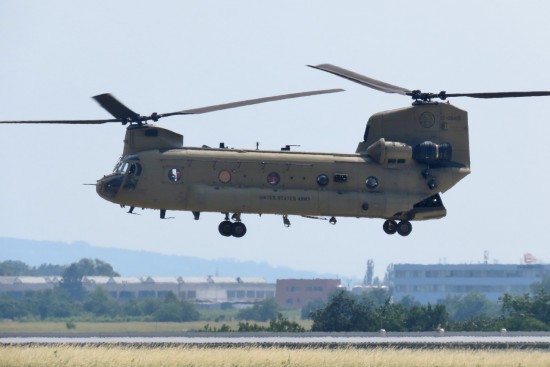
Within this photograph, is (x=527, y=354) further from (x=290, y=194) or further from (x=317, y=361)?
(x=290, y=194)

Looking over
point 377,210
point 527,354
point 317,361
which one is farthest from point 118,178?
point 527,354

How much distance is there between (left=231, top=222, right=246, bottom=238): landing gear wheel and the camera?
52469 mm

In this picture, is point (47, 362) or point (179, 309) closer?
point (47, 362)

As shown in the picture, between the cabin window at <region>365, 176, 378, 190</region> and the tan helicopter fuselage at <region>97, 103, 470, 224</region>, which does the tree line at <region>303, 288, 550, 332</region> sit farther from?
the cabin window at <region>365, 176, 378, 190</region>

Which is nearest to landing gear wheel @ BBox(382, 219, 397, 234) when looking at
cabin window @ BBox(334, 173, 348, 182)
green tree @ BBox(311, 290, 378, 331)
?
cabin window @ BBox(334, 173, 348, 182)

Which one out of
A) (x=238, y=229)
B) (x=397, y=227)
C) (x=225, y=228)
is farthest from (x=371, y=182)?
(x=225, y=228)

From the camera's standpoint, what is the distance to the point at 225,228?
52.6 metres

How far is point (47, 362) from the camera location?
58031mm

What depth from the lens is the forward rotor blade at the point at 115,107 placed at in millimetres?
52406

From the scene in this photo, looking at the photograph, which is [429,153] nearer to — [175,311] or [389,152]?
[389,152]

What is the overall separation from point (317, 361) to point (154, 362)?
7630mm

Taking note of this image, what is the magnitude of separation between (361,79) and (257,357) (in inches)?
591

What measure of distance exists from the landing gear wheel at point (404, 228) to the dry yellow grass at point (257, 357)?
790cm

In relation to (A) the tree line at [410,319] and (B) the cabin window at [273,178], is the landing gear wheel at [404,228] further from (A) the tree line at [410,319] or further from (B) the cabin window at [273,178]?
(A) the tree line at [410,319]
